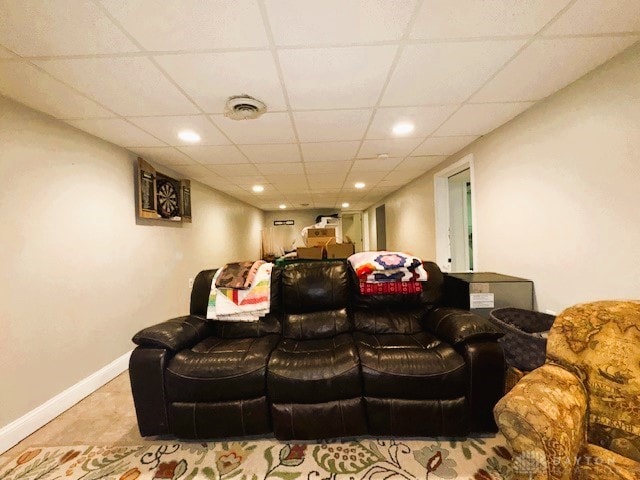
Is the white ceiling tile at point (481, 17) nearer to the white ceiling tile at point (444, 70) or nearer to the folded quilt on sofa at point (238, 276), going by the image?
the white ceiling tile at point (444, 70)

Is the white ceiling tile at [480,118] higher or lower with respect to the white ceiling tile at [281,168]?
lower

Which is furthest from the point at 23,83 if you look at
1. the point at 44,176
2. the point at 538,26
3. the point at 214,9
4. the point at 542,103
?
the point at 542,103

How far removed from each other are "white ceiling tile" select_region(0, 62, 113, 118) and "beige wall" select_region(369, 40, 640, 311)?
10.7ft

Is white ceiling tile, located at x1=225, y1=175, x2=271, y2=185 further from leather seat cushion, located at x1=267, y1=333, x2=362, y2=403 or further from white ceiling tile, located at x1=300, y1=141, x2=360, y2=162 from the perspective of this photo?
leather seat cushion, located at x1=267, y1=333, x2=362, y2=403

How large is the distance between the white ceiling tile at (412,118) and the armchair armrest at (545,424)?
1.85 meters

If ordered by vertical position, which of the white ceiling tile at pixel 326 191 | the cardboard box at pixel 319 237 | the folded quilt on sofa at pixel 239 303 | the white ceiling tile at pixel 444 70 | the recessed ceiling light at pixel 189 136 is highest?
the white ceiling tile at pixel 326 191

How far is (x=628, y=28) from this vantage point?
1233 mm

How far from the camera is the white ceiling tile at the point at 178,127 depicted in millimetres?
2031

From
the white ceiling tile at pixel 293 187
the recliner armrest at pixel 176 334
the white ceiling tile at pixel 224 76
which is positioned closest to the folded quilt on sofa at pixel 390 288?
the recliner armrest at pixel 176 334

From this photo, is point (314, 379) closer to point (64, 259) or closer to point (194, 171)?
point (64, 259)

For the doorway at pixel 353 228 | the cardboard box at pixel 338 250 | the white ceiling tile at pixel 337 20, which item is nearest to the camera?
the white ceiling tile at pixel 337 20

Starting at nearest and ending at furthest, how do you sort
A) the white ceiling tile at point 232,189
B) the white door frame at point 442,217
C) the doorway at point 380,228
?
the white door frame at point 442,217 → the white ceiling tile at point 232,189 → the doorway at point 380,228

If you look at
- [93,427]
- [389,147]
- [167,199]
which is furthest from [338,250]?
[93,427]

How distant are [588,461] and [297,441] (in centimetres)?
136
